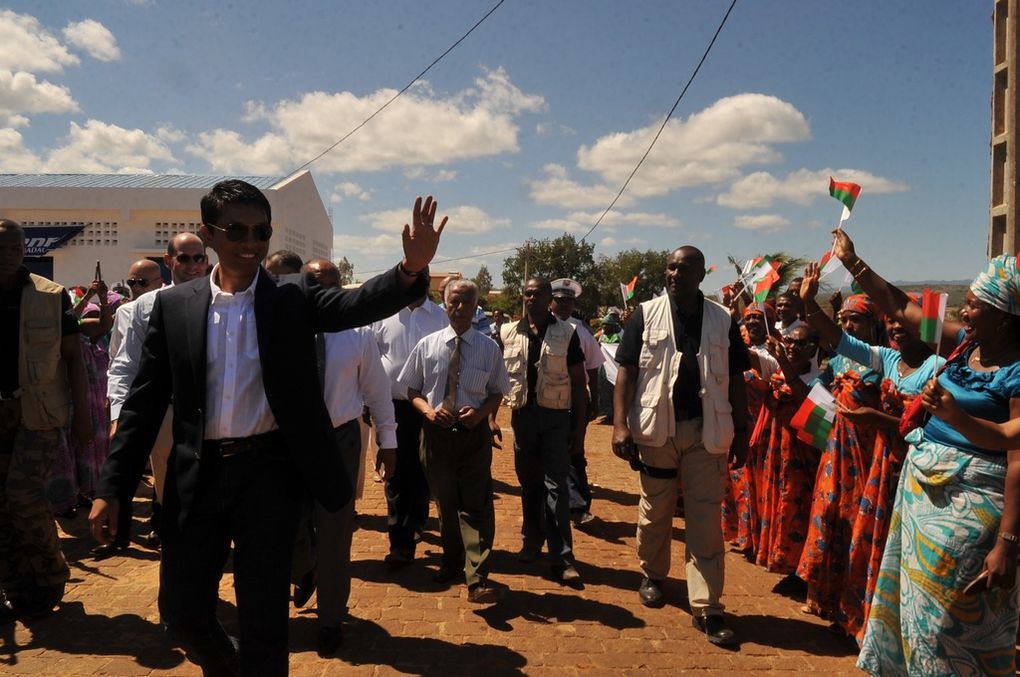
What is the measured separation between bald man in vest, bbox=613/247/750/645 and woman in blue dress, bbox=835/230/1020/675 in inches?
49.2

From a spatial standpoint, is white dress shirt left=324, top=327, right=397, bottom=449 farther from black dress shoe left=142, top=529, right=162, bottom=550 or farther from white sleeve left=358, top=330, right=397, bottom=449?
black dress shoe left=142, top=529, right=162, bottom=550

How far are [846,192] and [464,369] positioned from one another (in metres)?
2.58

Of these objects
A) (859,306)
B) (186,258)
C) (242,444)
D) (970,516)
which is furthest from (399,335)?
(970,516)

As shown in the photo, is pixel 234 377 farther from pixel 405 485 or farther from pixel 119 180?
pixel 119 180

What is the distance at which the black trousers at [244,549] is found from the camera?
262 centimetres

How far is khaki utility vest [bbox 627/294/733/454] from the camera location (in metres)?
4.41

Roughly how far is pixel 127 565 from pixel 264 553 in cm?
351

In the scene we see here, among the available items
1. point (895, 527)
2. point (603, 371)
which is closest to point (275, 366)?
point (895, 527)

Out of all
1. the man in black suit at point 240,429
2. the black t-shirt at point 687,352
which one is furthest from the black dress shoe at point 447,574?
the man in black suit at point 240,429

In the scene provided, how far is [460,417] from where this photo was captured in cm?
474

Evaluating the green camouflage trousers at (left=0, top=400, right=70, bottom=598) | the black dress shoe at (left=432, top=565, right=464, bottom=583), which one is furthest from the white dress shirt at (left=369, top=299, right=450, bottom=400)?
the green camouflage trousers at (left=0, top=400, right=70, bottom=598)

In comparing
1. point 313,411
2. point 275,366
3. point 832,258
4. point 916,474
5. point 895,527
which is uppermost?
point 832,258

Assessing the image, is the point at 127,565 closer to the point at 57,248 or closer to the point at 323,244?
the point at 57,248

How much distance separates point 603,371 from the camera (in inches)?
522
